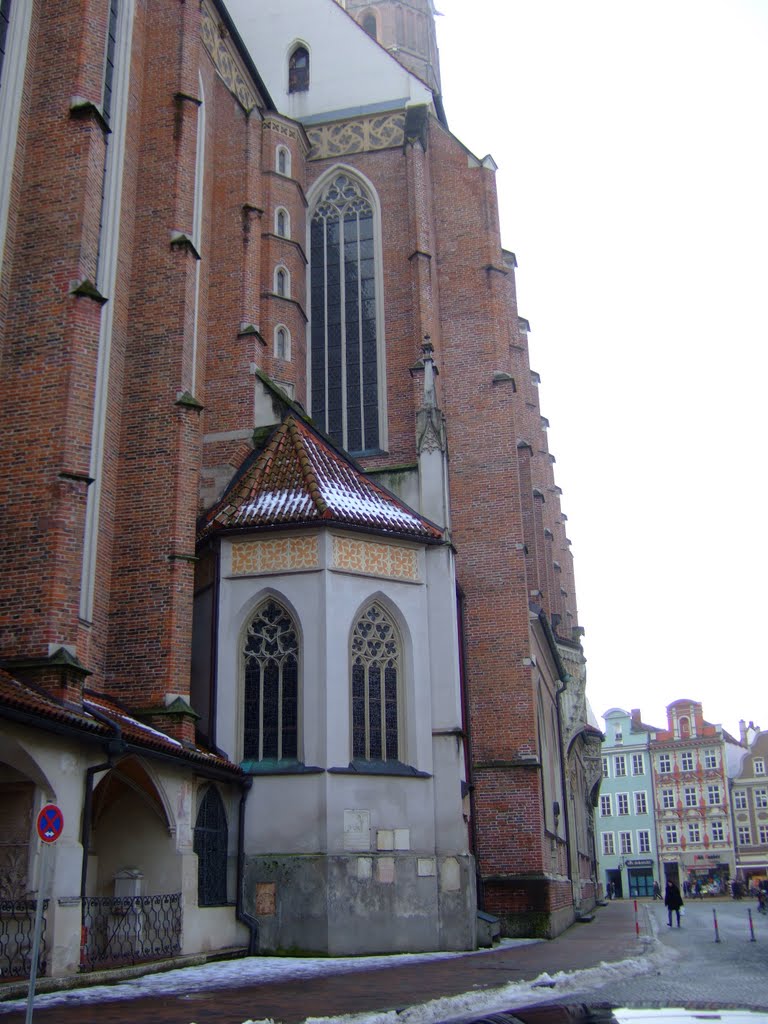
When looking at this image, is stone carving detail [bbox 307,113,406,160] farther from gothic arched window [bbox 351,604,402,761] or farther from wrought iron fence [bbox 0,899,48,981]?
wrought iron fence [bbox 0,899,48,981]

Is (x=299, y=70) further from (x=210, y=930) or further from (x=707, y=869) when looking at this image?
(x=707, y=869)

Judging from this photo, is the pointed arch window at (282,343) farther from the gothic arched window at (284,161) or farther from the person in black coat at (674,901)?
the person in black coat at (674,901)

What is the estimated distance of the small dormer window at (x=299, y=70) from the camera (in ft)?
99.8

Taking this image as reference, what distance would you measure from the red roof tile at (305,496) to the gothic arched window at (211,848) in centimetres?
469

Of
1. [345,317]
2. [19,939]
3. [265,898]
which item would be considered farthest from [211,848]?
[345,317]

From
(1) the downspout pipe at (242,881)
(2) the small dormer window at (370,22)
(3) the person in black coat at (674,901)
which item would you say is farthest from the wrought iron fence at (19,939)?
(2) the small dormer window at (370,22)

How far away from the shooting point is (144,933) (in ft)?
44.5

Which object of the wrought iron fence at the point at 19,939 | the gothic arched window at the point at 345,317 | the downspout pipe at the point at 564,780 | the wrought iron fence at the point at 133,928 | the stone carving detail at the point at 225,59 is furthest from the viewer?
the downspout pipe at the point at 564,780

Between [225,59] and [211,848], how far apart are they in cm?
1901

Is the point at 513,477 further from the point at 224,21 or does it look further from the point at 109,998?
the point at 109,998

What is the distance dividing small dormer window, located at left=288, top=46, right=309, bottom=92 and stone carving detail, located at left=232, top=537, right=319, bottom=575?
1741 cm

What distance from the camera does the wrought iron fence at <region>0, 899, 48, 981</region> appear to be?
11242 mm


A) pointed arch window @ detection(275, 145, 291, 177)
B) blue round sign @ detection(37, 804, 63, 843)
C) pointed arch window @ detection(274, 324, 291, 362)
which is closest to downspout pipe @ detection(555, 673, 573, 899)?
pointed arch window @ detection(274, 324, 291, 362)

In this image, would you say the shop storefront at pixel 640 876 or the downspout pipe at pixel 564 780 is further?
the shop storefront at pixel 640 876
